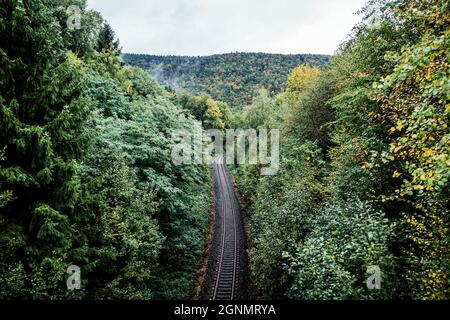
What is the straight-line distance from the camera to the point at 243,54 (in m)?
131

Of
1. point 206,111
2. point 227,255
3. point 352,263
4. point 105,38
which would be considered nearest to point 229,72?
point 206,111

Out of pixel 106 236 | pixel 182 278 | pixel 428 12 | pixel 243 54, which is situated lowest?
pixel 182 278

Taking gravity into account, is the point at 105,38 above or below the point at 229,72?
below

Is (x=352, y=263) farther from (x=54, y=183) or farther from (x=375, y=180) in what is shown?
(x=54, y=183)

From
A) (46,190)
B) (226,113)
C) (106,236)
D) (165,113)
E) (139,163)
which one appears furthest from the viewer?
(226,113)

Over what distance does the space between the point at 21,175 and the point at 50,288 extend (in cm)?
314

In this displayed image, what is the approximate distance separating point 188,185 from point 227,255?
20.4 feet

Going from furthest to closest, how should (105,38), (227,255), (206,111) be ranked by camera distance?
(206,111), (105,38), (227,255)

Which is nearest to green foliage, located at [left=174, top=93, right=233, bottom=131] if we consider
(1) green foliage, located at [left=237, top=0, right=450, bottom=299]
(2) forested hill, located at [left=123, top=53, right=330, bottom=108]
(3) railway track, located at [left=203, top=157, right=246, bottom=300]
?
(2) forested hill, located at [left=123, top=53, right=330, bottom=108]

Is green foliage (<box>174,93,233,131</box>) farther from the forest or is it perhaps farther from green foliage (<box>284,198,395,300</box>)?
green foliage (<box>284,198,395,300</box>)

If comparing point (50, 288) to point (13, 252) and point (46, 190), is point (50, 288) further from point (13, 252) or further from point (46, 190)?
point (46, 190)

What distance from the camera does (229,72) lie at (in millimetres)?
117000
